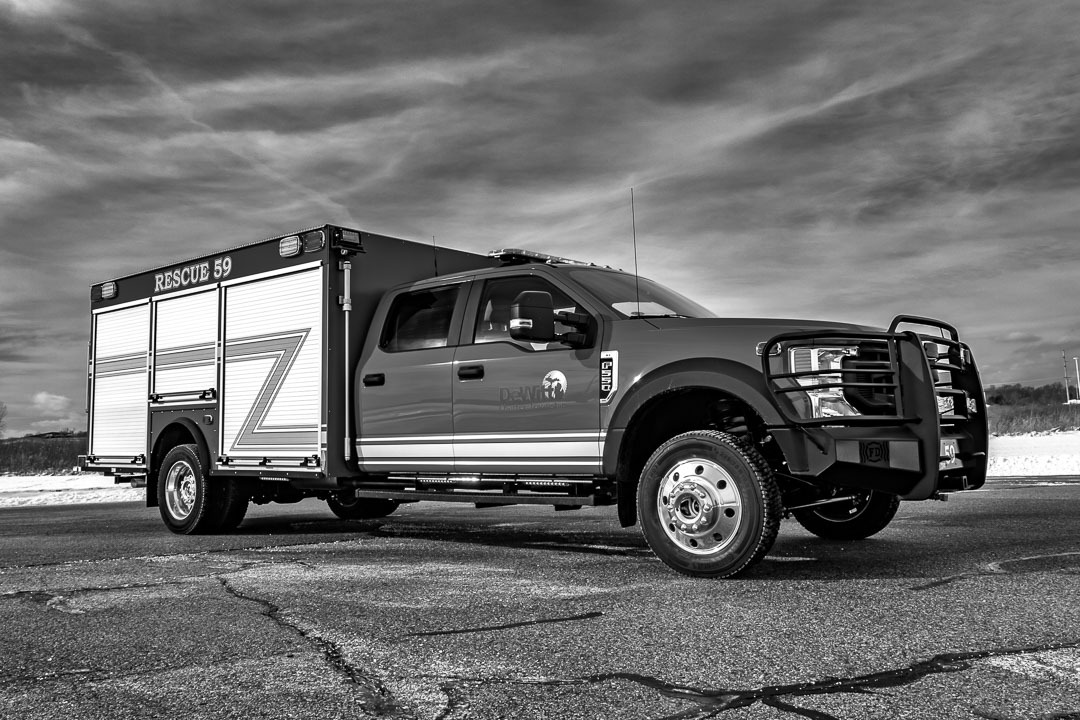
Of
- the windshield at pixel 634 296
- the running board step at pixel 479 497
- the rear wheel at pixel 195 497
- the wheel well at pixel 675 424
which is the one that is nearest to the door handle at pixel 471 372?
the running board step at pixel 479 497

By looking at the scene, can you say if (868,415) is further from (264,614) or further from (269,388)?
(269,388)

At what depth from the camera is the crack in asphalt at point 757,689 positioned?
3043 mm

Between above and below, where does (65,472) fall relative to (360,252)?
below

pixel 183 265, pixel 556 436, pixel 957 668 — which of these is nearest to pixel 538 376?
pixel 556 436

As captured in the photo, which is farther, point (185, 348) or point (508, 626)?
point (185, 348)

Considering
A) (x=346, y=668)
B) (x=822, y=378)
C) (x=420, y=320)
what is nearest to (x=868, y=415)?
(x=822, y=378)

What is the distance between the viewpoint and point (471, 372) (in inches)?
280

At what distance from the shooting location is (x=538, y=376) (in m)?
6.70

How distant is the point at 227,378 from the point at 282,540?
1768mm

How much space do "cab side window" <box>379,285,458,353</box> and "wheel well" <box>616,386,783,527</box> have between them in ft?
6.21

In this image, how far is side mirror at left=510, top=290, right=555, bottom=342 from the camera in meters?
6.26

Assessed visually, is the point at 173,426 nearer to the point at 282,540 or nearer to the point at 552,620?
the point at 282,540

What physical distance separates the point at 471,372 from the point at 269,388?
2.54m

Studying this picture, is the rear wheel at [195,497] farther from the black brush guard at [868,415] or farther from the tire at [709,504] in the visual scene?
the black brush guard at [868,415]
